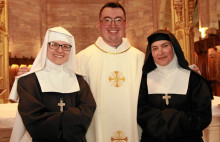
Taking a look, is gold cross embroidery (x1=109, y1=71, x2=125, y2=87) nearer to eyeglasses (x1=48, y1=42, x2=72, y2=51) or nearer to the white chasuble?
the white chasuble

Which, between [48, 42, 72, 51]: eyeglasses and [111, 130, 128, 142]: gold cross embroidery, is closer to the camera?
[48, 42, 72, 51]: eyeglasses

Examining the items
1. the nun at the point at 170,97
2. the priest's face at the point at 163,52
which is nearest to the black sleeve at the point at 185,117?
the nun at the point at 170,97

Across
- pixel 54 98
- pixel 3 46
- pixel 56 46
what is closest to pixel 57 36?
pixel 56 46

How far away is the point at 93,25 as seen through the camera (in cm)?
1409

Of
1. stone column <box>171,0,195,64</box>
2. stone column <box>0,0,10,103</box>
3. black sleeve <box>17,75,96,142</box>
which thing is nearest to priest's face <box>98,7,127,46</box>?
black sleeve <box>17,75,96,142</box>

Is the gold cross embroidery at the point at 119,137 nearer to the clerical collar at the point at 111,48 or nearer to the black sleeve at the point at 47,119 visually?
the black sleeve at the point at 47,119

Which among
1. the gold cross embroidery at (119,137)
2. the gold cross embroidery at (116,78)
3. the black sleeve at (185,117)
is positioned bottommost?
the gold cross embroidery at (119,137)

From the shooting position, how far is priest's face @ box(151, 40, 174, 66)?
2.57 metres

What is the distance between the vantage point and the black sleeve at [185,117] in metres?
2.36

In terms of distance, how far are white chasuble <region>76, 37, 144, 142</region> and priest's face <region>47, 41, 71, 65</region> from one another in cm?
75

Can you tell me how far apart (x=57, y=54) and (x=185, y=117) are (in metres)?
1.34

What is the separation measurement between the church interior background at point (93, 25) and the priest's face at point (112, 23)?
6.93 metres

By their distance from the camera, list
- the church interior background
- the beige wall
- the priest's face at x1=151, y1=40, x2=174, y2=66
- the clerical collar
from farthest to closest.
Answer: the beige wall
the church interior background
the clerical collar
the priest's face at x1=151, y1=40, x2=174, y2=66

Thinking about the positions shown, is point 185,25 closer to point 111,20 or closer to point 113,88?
point 111,20
